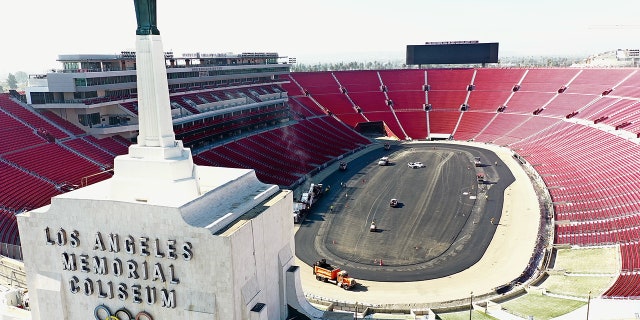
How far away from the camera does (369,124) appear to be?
114 meters

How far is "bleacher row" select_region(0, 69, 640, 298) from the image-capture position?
50.9 metres

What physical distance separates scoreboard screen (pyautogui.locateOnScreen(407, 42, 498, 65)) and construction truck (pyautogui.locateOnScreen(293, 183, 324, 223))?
78.6m

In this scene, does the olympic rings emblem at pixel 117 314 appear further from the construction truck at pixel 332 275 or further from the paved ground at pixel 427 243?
the construction truck at pixel 332 275

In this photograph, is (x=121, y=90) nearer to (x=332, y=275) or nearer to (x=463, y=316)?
(x=332, y=275)

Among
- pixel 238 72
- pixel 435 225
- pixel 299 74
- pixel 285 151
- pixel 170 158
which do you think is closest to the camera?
pixel 170 158

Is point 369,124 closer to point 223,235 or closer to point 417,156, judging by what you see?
point 417,156

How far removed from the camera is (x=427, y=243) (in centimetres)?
4972

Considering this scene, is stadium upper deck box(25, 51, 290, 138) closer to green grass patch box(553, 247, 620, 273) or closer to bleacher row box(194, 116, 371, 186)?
bleacher row box(194, 116, 371, 186)

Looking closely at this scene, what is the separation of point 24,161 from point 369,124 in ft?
257

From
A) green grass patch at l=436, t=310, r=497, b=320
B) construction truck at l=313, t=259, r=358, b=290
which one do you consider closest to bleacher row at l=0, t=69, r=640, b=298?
green grass patch at l=436, t=310, r=497, b=320

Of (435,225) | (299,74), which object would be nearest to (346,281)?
(435,225)

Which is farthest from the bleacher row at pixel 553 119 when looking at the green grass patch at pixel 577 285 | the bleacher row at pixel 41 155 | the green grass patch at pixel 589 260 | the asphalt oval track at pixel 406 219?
the bleacher row at pixel 41 155

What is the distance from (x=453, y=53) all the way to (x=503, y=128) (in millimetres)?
34906

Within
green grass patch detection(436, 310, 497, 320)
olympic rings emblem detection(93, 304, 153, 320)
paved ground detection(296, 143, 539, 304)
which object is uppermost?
olympic rings emblem detection(93, 304, 153, 320)
